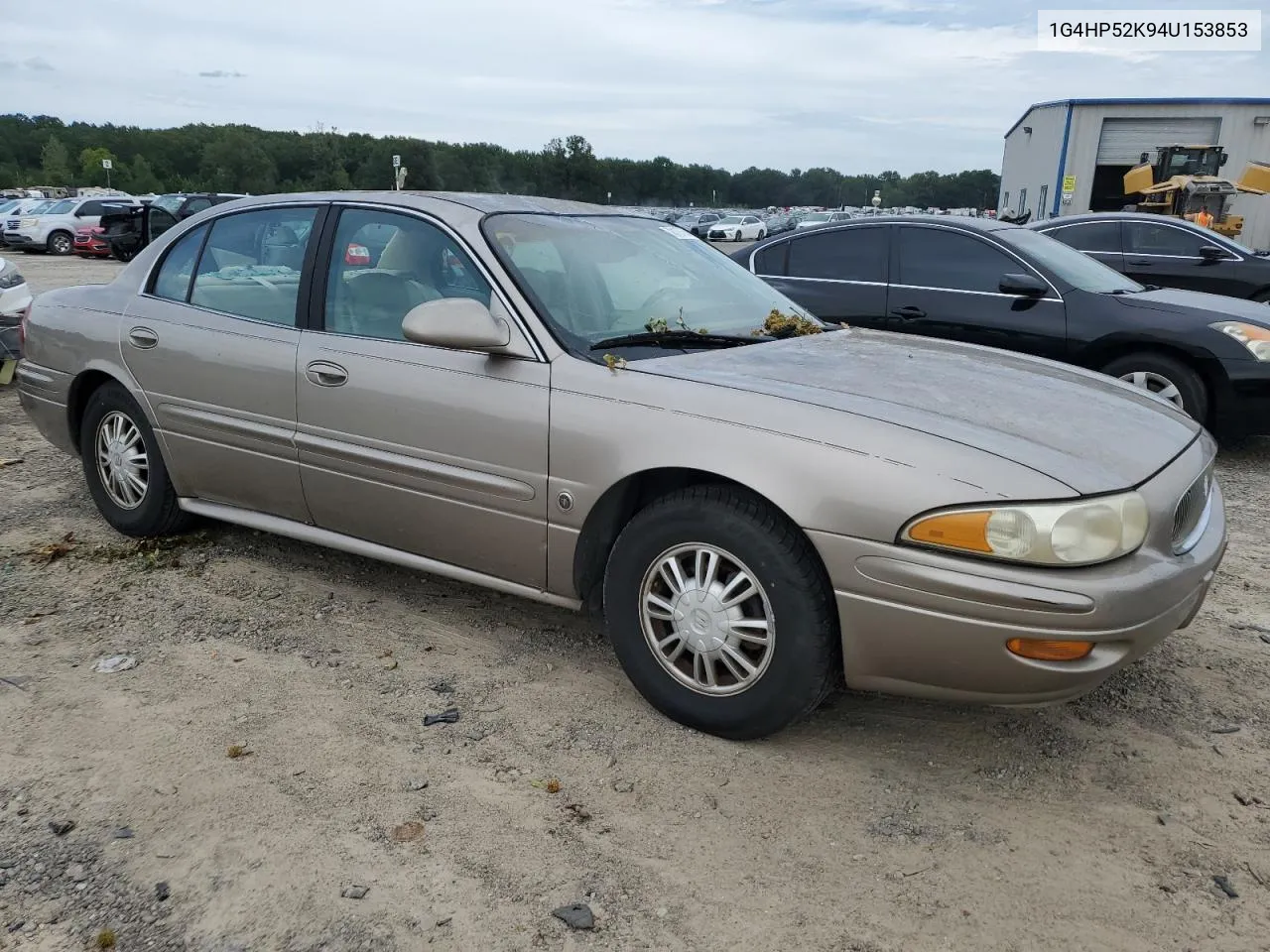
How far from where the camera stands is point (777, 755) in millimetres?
2857

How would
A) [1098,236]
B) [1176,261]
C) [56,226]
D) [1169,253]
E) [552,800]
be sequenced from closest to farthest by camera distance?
[552,800]
[1176,261]
[1169,253]
[1098,236]
[56,226]

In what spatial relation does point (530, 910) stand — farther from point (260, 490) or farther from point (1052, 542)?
point (260, 490)

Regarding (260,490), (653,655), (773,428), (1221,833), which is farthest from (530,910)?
(260,490)

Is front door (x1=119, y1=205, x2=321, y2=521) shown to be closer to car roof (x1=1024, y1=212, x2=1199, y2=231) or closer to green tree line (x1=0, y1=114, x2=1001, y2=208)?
car roof (x1=1024, y1=212, x2=1199, y2=231)

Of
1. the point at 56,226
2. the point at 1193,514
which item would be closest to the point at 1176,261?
the point at 1193,514

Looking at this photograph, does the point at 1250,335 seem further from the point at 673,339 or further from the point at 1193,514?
the point at 673,339

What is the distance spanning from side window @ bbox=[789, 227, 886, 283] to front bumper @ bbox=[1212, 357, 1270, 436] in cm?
219

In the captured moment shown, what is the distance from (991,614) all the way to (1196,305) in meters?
4.91

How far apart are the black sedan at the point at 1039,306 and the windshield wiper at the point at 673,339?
328 centimetres

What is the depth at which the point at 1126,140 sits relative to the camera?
31625mm

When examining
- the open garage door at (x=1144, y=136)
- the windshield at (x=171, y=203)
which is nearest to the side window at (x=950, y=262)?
the windshield at (x=171, y=203)

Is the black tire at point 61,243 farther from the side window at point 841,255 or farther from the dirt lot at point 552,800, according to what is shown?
the dirt lot at point 552,800

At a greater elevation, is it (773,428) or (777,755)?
(773,428)

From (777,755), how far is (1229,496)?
3.95 metres
